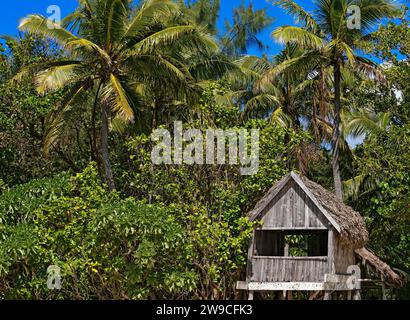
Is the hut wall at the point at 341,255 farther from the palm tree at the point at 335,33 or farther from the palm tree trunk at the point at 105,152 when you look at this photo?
the palm tree trunk at the point at 105,152

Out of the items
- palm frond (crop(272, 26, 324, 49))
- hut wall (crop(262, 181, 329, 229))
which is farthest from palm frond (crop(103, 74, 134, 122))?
palm frond (crop(272, 26, 324, 49))

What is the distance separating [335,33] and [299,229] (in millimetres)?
8118

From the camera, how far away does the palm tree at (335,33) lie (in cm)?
2405

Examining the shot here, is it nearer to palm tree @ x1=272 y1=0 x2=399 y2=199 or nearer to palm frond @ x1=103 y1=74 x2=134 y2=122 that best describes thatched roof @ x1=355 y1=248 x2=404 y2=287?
palm tree @ x1=272 y1=0 x2=399 y2=199

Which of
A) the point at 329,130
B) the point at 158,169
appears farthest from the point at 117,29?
→ the point at 329,130

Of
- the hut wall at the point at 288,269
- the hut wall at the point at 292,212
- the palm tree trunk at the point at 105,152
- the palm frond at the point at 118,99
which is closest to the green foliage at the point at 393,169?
the hut wall at the point at 292,212

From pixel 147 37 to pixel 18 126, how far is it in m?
5.99

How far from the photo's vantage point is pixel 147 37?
22609 millimetres

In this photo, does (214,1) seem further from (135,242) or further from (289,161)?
(135,242)

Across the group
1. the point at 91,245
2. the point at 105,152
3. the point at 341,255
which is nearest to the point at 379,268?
the point at 341,255

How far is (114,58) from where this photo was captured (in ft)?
74.6

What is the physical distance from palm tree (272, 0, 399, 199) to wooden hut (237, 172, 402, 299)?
532cm

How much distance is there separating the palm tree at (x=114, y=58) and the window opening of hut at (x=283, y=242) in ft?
16.4

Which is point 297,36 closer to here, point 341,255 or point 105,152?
point 105,152
